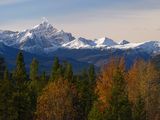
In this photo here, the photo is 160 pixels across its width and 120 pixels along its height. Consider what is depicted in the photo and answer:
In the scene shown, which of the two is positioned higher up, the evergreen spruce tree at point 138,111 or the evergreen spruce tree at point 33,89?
the evergreen spruce tree at point 33,89

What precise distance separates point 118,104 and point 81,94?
27.3 m

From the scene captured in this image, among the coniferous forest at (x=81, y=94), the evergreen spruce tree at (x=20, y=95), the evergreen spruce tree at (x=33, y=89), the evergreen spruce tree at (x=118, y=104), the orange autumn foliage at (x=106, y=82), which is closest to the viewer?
the evergreen spruce tree at (x=20, y=95)

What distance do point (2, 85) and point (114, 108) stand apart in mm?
21758

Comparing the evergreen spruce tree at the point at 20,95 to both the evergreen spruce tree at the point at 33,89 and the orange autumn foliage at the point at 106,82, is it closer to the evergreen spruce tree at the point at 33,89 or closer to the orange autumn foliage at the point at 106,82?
the orange autumn foliage at the point at 106,82

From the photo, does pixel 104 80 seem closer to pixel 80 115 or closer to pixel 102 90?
pixel 102 90

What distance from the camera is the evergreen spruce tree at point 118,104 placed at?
301ft

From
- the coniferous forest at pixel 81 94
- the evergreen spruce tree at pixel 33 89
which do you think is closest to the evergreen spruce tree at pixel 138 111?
the coniferous forest at pixel 81 94

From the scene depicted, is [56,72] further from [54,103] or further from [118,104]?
[118,104]

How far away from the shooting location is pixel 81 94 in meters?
119

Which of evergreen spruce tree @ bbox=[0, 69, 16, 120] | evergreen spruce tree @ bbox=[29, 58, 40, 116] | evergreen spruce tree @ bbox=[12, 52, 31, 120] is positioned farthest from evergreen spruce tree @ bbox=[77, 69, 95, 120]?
evergreen spruce tree @ bbox=[0, 69, 16, 120]

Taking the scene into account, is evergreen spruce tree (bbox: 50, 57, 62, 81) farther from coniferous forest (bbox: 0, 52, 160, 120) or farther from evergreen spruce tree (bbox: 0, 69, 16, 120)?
evergreen spruce tree (bbox: 0, 69, 16, 120)

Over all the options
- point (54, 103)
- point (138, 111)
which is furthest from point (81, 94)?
point (138, 111)

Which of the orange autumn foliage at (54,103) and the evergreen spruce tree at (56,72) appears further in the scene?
the evergreen spruce tree at (56,72)

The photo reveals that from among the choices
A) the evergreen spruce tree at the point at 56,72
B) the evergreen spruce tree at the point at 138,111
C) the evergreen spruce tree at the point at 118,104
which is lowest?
the evergreen spruce tree at the point at 138,111
